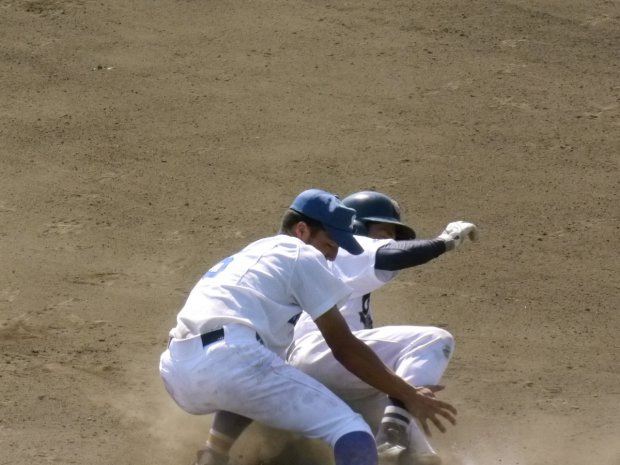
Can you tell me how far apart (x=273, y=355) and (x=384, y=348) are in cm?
88

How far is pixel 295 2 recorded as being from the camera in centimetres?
1222

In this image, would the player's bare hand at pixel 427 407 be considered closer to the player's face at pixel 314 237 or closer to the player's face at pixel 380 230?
the player's face at pixel 314 237

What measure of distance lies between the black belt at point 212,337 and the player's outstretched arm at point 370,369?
→ 42cm

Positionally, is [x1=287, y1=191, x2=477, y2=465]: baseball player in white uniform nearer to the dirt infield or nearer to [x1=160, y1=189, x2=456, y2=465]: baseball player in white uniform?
[x1=160, y1=189, x2=456, y2=465]: baseball player in white uniform

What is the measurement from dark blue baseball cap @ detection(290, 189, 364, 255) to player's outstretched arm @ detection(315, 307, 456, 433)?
0.40 m

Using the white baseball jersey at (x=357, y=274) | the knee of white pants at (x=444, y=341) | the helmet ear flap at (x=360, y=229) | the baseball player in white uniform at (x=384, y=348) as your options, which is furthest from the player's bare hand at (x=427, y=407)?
the helmet ear flap at (x=360, y=229)

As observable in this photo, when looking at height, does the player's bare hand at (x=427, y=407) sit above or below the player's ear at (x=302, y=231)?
below

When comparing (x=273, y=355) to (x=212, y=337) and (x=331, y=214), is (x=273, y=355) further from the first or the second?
(x=331, y=214)

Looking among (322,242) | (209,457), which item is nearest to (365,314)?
(322,242)

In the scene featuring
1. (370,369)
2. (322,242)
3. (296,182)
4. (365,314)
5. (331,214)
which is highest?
(331,214)

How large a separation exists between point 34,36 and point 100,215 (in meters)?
3.22

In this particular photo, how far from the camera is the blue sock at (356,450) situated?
5.17 meters

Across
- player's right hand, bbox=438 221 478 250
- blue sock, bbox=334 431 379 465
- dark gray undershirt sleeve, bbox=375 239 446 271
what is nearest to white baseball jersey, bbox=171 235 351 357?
blue sock, bbox=334 431 379 465

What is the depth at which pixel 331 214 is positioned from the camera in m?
5.56
